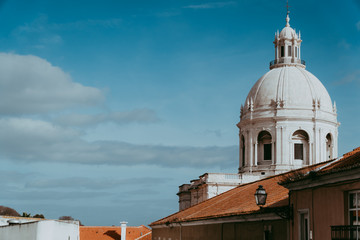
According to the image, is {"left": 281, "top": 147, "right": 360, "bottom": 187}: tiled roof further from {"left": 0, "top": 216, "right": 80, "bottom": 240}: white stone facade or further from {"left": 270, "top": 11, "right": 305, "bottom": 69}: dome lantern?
{"left": 270, "top": 11, "right": 305, "bottom": 69}: dome lantern

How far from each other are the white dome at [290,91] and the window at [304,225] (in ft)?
159

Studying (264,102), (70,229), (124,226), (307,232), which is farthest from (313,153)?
(307,232)

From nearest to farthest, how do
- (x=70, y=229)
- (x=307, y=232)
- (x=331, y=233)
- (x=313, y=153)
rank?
(x=331, y=233), (x=307, y=232), (x=70, y=229), (x=313, y=153)

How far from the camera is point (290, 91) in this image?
67.6 meters

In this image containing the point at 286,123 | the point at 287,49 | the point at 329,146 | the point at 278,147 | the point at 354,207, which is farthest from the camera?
the point at 287,49

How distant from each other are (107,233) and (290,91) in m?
30.8

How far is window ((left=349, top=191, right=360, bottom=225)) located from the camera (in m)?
15.7

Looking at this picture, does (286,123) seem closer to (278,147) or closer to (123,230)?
(278,147)

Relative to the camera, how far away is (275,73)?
225 feet

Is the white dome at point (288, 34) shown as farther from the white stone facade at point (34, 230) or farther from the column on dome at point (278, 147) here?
the white stone facade at point (34, 230)

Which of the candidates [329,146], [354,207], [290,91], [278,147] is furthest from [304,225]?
[329,146]

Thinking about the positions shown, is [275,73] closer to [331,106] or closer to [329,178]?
[331,106]

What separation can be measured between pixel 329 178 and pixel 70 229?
21914 millimetres

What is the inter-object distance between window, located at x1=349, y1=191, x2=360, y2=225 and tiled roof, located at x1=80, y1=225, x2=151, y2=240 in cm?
6658
